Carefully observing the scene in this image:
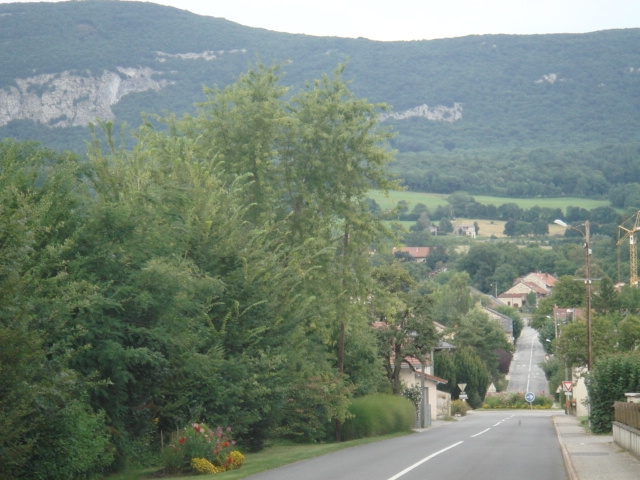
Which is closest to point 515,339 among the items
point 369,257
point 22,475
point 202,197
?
point 369,257

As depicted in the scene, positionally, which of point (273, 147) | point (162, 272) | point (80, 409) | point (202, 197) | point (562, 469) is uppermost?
point (273, 147)

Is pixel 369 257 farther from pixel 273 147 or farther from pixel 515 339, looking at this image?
pixel 515 339

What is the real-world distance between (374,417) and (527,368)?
98.6 meters

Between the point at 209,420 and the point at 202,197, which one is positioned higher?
the point at 202,197

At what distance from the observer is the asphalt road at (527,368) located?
4464 inches

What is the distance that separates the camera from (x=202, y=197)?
27.0 metres

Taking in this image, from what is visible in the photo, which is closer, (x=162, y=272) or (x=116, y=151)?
(x=162, y=272)

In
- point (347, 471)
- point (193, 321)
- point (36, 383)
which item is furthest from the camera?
point (193, 321)

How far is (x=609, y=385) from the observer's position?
3500 centimetres

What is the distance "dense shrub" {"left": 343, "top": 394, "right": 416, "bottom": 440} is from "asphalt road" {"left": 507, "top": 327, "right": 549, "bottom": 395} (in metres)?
66.5

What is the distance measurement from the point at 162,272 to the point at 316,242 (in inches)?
545

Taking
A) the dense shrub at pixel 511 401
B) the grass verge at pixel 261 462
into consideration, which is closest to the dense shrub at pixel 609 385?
the grass verge at pixel 261 462

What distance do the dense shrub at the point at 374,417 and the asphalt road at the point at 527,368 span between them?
2618 inches

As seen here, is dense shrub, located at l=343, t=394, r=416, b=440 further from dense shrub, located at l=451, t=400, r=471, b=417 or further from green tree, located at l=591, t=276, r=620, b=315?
green tree, located at l=591, t=276, r=620, b=315
